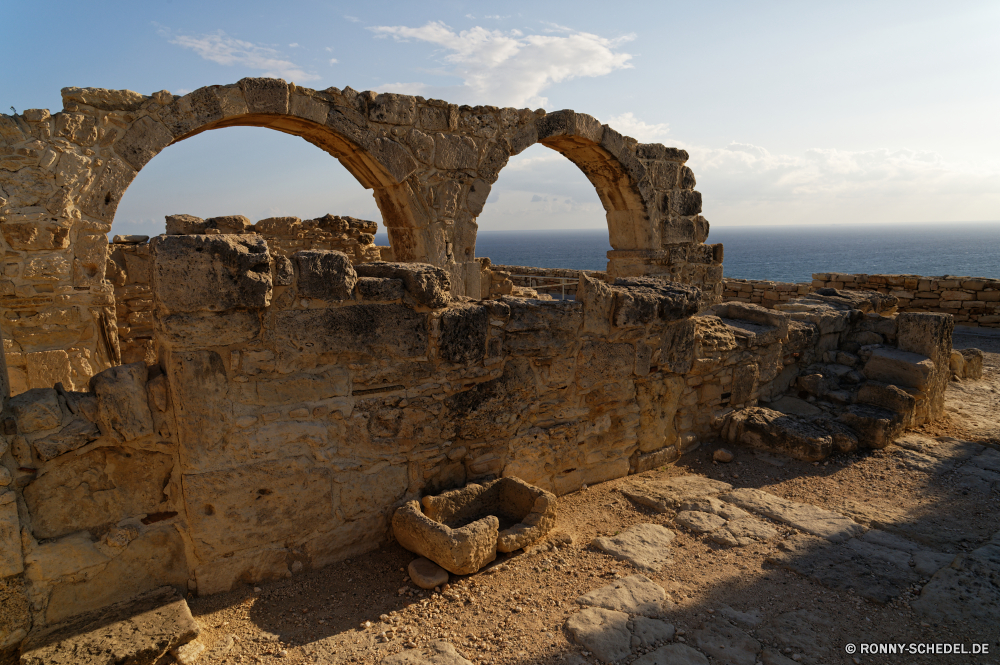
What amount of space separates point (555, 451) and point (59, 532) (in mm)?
2422

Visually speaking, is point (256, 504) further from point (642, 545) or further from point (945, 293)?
point (945, 293)

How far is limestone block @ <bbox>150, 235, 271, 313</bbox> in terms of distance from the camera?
2330 mm

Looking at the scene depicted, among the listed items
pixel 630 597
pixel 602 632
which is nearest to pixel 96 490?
pixel 602 632

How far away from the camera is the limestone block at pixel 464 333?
9.73 feet

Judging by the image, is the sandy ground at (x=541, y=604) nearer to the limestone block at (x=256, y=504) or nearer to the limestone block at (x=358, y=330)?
the limestone block at (x=256, y=504)

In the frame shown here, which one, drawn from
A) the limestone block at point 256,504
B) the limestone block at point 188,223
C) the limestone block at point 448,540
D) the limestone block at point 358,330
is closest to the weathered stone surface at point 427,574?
the limestone block at point 448,540

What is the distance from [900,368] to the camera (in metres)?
A: 4.75

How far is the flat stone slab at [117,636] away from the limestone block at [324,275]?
1415 mm

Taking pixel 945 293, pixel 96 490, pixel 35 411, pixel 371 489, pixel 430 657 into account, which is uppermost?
pixel 945 293

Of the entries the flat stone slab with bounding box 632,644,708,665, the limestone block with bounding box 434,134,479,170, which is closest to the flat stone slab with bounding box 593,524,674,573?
the flat stone slab with bounding box 632,644,708,665

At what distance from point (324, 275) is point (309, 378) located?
1.60ft

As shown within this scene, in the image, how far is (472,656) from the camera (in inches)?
86.8

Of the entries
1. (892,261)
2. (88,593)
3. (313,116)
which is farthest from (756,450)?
(892,261)

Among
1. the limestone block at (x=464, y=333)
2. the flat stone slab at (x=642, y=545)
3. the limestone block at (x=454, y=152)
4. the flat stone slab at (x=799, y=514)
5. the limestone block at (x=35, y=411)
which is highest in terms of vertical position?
the limestone block at (x=454, y=152)
